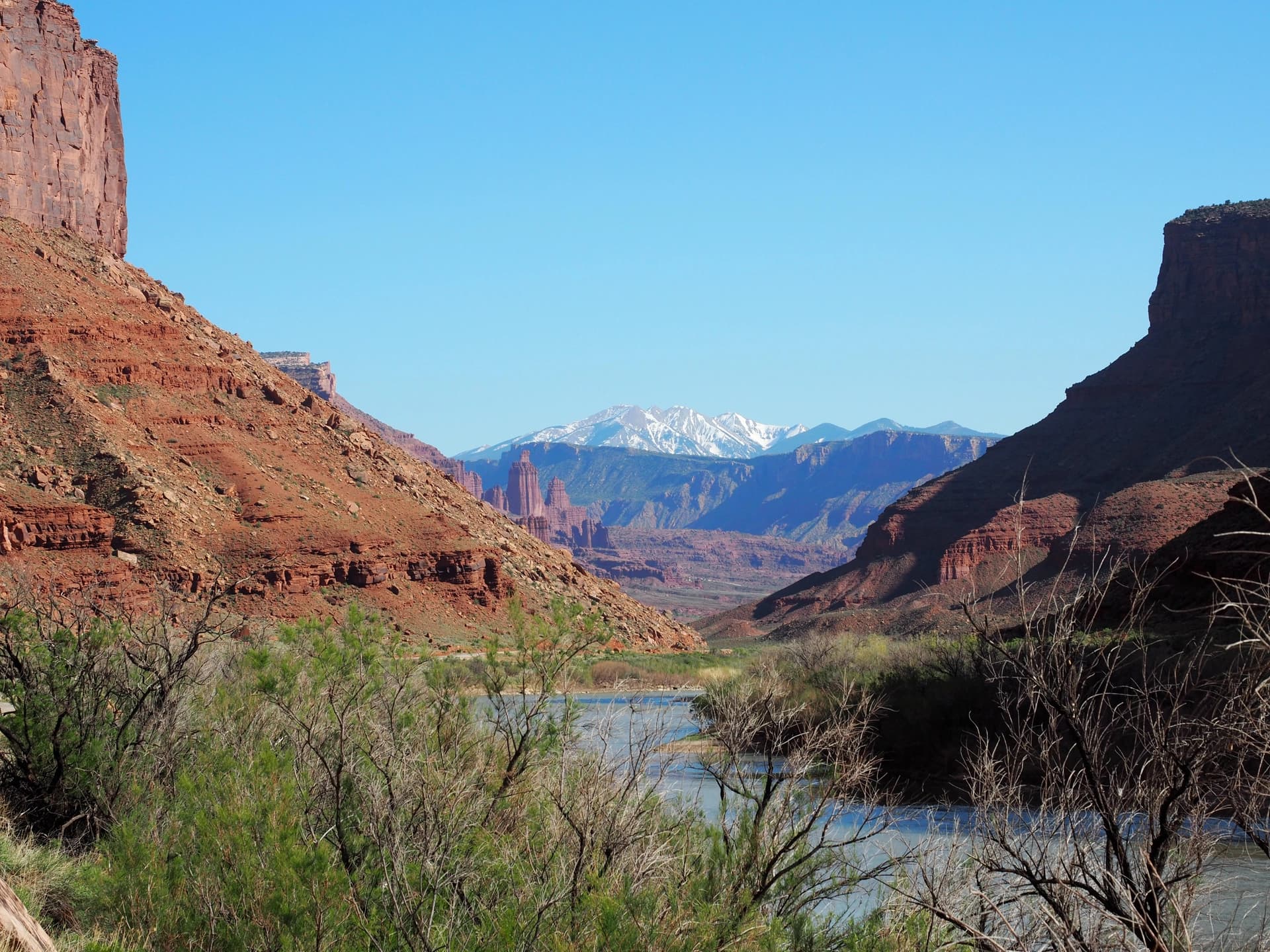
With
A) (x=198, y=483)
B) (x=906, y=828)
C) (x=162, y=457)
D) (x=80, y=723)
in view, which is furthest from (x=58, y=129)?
(x=80, y=723)

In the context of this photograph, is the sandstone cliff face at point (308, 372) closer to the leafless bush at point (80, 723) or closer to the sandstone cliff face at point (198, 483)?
the sandstone cliff face at point (198, 483)

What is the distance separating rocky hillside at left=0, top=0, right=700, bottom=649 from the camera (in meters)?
52.1

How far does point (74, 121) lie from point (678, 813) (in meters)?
69.0

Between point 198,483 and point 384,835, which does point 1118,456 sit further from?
point 384,835

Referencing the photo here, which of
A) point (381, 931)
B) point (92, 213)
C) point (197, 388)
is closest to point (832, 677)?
point (381, 931)

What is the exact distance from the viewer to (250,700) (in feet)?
52.4

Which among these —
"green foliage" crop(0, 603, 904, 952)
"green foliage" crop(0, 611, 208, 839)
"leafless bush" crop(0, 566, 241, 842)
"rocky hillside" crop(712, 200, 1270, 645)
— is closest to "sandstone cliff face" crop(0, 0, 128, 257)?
"rocky hillside" crop(712, 200, 1270, 645)

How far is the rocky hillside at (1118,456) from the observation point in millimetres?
80000

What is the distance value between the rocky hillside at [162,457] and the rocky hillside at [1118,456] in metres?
22.0

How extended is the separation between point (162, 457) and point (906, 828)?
42.8m

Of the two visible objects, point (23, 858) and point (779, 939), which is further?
point (23, 858)

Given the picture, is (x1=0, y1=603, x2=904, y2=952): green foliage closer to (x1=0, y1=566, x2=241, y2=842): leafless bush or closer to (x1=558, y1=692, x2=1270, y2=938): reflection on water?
(x1=0, y1=566, x2=241, y2=842): leafless bush

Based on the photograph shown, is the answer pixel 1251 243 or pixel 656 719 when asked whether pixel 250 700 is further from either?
pixel 1251 243

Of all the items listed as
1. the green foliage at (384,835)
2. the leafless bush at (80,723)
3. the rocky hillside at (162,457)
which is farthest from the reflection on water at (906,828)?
the rocky hillside at (162,457)
